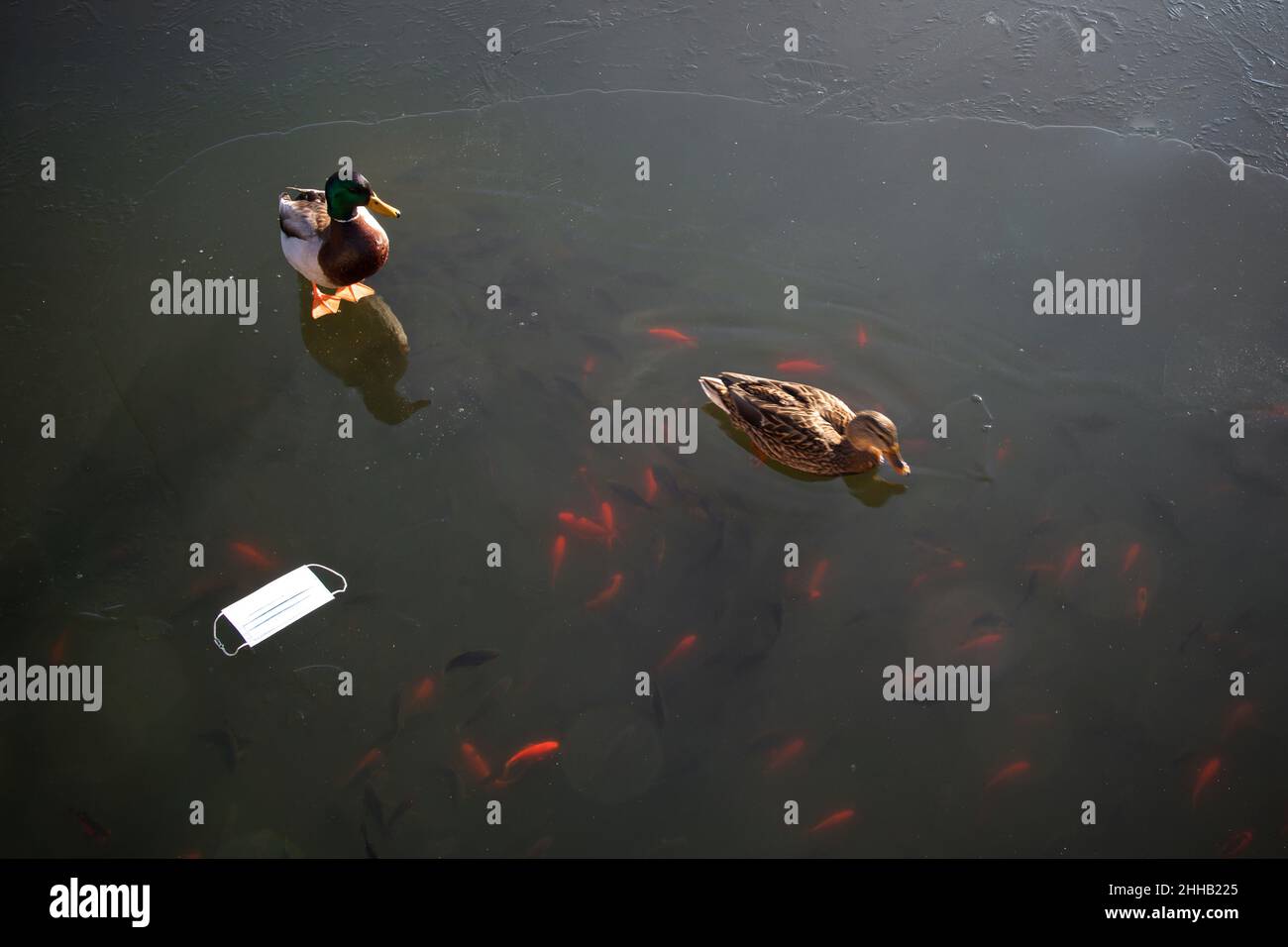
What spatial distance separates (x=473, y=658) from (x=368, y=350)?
1.43 meters

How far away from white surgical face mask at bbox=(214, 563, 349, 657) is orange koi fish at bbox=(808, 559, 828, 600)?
1.69 metres

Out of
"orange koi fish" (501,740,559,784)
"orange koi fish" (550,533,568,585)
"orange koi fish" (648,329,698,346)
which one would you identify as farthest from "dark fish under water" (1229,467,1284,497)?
"orange koi fish" (501,740,559,784)

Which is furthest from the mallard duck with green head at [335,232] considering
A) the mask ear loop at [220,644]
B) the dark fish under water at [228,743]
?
the dark fish under water at [228,743]

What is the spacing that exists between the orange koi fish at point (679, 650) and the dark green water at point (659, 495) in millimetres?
49

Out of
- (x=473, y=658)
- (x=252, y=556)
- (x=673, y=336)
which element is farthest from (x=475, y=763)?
(x=673, y=336)

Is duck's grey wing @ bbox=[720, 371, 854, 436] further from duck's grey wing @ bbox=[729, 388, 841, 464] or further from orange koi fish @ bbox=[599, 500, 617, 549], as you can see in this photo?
orange koi fish @ bbox=[599, 500, 617, 549]

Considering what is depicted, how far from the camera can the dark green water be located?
367 cm

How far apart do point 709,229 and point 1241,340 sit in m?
2.26

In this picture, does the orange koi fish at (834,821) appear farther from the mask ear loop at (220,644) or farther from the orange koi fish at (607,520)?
the mask ear loop at (220,644)

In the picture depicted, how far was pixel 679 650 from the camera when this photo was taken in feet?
12.7

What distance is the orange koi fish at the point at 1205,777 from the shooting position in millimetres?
3684

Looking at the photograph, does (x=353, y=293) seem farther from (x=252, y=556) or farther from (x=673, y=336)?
(x=673, y=336)

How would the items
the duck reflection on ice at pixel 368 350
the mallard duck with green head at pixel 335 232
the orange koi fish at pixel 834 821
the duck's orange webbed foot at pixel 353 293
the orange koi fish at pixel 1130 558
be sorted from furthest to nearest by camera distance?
the duck's orange webbed foot at pixel 353 293 → the duck reflection on ice at pixel 368 350 → the mallard duck with green head at pixel 335 232 → the orange koi fish at pixel 1130 558 → the orange koi fish at pixel 834 821

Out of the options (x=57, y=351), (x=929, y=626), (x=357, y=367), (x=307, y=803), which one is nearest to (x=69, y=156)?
(x=57, y=351)
